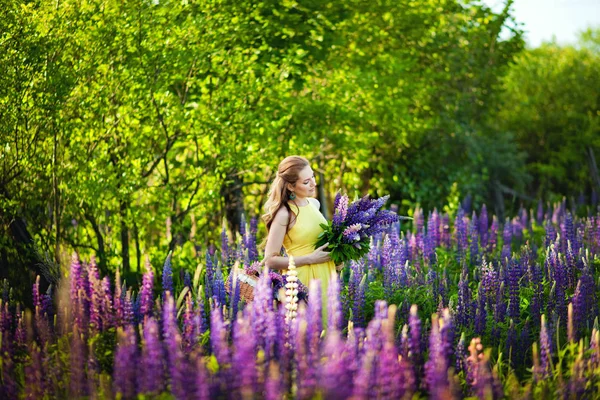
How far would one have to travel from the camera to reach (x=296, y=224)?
5344mm

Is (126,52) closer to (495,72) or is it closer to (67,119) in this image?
(67,119)

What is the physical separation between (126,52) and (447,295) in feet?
14.0

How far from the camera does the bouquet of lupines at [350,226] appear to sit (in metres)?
5.20

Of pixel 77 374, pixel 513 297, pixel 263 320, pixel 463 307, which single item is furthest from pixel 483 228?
pixel 77 374

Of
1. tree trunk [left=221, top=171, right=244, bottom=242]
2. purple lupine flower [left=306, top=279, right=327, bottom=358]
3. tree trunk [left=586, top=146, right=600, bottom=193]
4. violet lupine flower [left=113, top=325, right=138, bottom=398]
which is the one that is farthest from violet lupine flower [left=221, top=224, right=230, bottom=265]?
tree trunk [left=586, top=146, right=600, bottom=193]

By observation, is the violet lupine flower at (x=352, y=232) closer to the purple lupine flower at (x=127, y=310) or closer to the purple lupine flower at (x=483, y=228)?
the purple lupine flower at (x=127, y=310)

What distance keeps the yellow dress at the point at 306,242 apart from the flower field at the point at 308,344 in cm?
33

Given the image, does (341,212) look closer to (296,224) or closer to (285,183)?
(296,224)

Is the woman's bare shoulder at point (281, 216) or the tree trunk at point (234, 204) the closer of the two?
the woman's bare shoulder at point (281, 216)

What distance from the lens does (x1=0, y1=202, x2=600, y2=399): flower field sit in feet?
10.8

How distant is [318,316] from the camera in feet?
12.1

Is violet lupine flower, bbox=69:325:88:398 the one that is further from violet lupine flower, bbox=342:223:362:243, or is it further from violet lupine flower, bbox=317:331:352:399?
violet lupine flower, bbox=342:223:362:243

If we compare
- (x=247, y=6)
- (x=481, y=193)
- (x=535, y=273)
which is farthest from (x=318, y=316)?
(x=481, y=193)

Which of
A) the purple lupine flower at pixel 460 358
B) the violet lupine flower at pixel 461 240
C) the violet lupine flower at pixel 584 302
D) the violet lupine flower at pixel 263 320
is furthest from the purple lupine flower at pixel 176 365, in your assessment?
the violet lupine flower at pixel 461 240
